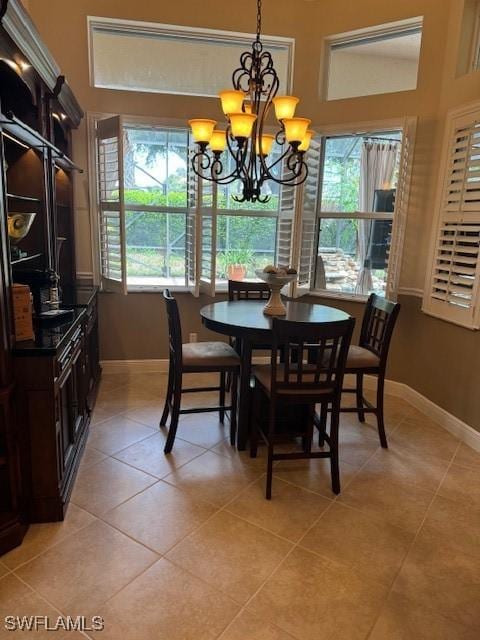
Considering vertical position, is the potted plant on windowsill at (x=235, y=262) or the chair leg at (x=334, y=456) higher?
the potted plant on windowsill at (x=235, y=262)

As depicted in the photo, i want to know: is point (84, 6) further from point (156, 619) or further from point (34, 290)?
point (156, 619)

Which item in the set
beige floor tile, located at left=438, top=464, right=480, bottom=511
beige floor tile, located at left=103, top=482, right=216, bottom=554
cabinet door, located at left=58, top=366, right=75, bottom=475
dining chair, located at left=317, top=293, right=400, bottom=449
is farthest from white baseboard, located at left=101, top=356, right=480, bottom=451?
beige floor tile, located at left=103, top=482, right=216, bottom=554

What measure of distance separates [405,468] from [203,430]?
137cm

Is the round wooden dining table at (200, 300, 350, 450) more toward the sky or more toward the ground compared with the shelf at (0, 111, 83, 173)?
more toward the ground

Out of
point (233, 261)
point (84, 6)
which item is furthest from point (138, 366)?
point (84, 6)

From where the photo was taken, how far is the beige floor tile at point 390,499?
7.30 feet

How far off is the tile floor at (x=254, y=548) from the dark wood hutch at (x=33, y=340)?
0.59 ft

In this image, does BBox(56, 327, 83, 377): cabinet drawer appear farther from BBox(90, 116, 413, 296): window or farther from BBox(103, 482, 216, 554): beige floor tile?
BBox(90, 116, 413, 296): window

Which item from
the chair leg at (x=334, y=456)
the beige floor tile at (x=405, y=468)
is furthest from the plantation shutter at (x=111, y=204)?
the beige floor tile at (x=405, y=468)

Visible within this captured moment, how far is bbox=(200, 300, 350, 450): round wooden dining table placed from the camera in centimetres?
259

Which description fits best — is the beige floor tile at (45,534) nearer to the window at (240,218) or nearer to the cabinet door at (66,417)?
the cabinet door at (66,417)

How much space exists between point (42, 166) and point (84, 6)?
1.87 metres

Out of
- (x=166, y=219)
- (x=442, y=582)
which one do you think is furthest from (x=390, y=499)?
(x=166, y=219)

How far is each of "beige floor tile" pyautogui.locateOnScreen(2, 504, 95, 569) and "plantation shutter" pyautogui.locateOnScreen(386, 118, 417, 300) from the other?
2.90 meters
